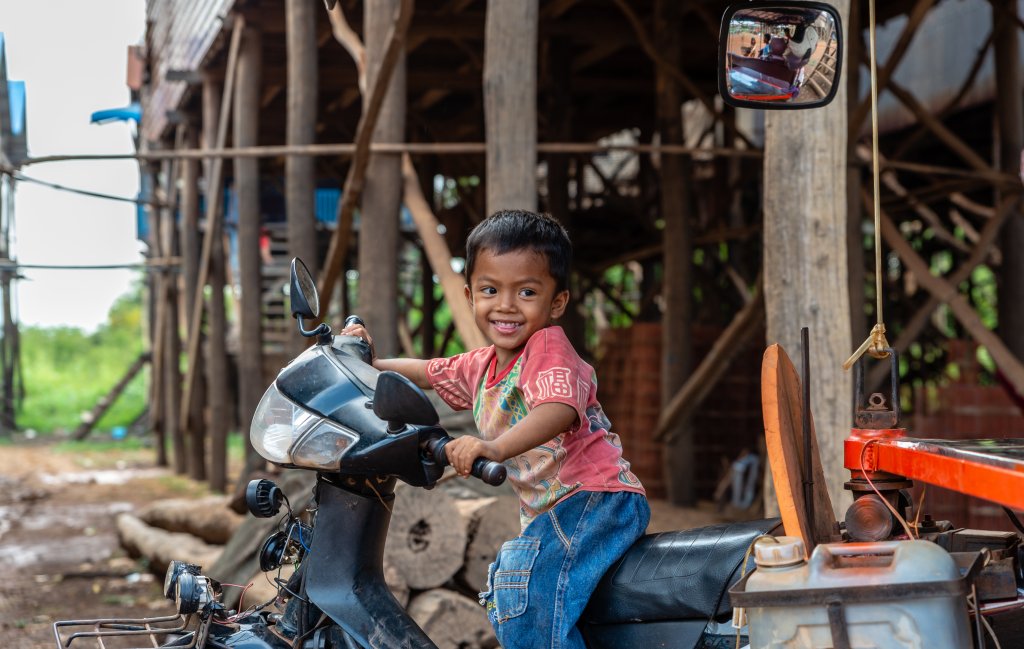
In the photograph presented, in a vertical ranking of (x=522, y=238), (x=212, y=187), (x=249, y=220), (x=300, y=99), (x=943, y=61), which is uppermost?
(x=943, y=61)

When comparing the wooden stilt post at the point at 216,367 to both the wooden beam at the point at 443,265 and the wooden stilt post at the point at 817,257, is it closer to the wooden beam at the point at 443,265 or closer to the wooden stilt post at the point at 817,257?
the wooden beam at the point at 443,265

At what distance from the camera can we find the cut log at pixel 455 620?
4.67 metres

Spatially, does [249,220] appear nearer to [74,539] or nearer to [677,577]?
[74,539]

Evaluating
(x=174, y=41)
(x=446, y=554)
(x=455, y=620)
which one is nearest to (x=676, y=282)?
(x=446, y=554)

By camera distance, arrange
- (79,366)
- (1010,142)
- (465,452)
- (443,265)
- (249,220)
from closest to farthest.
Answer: (465,452) < (443,265) < (1010,142) < (249,220) < (79,366)

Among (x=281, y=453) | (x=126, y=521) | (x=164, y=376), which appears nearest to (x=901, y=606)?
(x=281, y=453)

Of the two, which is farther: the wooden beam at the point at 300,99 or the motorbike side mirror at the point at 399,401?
the wooden beam at the point at 300,99

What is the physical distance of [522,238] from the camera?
2.39 m

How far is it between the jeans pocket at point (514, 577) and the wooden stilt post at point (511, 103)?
121 inches

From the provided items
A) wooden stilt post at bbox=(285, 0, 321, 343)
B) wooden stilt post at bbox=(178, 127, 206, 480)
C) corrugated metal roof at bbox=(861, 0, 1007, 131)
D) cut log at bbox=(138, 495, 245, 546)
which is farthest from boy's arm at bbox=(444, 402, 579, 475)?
wooden stilt post at bbox=(178, 127, 206, 480)

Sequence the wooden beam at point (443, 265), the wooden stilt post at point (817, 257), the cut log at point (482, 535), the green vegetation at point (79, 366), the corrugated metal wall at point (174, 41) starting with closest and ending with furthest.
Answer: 1. the wooden stilt post at point (817, 257)
2. the cut log at point (482, 535)
3. the wooden beam at point (443, 265)
4. the corrugated metal wall at point (174, 41)
5. the green vegetation at point (79, 366)

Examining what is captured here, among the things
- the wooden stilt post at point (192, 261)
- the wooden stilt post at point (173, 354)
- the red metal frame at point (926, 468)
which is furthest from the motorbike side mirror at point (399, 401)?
the wooden stilt post at point (173, 354)

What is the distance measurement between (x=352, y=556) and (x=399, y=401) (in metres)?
0.47

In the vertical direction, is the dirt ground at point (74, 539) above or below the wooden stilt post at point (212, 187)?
below
